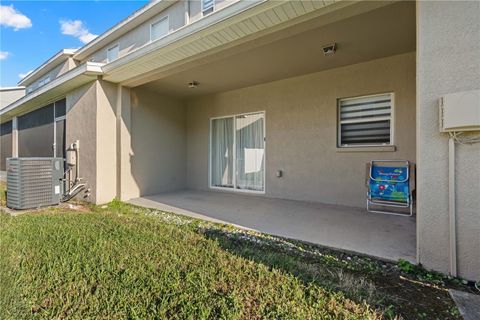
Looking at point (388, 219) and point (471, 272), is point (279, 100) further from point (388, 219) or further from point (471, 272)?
point (471, 272)

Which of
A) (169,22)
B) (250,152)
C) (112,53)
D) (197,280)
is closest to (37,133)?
(112,53)

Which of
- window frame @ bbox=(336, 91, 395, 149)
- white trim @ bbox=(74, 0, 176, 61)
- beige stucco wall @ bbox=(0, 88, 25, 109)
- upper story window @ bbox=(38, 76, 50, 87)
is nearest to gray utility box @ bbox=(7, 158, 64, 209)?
white trim @ bbox=(74, 0, 176, 61)

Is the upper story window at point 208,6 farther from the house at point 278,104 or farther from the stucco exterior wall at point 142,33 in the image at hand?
the stucco exterior wall at point 142,33

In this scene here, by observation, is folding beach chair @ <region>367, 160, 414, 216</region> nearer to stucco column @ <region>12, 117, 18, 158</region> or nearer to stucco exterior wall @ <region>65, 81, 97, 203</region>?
stucco exterior wall @ <region>65, 81, 97, 203</region>

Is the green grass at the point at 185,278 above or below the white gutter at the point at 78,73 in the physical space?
below

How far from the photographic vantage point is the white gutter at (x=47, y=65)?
1066cm

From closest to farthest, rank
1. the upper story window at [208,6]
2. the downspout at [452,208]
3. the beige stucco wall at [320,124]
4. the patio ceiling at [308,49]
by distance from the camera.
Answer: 1. the downspout at [452,208]
2. the patio ceiling at [308,49]
3. the beige stucco wall at [320,124]
4. the upper story window at [208,6]

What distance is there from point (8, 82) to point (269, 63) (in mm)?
21224

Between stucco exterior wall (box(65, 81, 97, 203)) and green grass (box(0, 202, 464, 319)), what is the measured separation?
8.39ft

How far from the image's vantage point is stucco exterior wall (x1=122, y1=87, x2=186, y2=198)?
6.55 m

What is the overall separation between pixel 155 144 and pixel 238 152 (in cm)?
249

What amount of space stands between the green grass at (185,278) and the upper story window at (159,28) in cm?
620

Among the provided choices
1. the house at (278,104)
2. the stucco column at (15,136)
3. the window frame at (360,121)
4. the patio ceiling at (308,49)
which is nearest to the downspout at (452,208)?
the house at (278,104)

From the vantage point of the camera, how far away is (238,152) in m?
7.10
